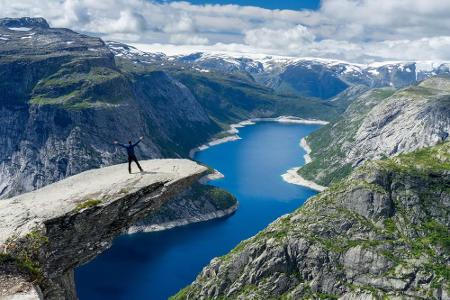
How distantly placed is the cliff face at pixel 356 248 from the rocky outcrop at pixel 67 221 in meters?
109

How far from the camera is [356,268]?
5541 inches

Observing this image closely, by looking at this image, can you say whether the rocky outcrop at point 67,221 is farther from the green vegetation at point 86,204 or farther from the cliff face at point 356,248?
the cliff face at point 356,248

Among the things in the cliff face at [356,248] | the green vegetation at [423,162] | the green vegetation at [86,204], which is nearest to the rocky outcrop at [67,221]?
the green vegetation at [86,204]

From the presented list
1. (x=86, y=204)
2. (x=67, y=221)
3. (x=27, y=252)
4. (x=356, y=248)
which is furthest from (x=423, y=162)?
(x=27, y=252)

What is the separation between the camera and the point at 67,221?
31375 millimetres

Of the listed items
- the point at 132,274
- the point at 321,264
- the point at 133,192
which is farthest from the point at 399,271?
the point at 133,192

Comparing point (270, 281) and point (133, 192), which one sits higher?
point (133, 192)

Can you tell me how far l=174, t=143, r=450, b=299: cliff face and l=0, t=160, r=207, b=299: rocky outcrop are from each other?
108526 millimetres

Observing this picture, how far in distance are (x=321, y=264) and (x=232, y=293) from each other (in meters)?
27.8

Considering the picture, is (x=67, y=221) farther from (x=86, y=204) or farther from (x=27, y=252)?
(x=27, y=252)

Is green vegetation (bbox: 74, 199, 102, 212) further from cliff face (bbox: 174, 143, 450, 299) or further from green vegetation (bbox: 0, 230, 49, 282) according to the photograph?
cliff face (bbox: 174, 143, 450, 299)

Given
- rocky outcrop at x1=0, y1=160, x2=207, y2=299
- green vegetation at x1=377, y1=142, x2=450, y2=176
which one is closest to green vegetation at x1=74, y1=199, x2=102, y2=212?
rocky outcrop at x1=0, y1=160, x2=207, y2=299

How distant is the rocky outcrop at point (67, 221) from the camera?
27453mm

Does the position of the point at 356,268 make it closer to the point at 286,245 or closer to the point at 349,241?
the point at 349,241
